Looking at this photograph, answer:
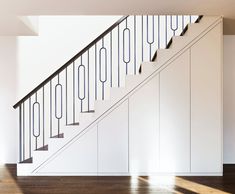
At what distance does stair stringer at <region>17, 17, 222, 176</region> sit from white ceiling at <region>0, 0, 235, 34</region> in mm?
318

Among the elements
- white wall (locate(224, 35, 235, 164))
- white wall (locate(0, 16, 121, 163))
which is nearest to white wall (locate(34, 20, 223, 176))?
white wall (locate(224, 35, 235, 164))

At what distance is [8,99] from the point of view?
6.52 meters

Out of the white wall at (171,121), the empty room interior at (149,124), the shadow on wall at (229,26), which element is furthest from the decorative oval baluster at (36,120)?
the shadow on wall at (229,26)

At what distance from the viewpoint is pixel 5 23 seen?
5430mm

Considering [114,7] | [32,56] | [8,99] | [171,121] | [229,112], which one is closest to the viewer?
[114,7]

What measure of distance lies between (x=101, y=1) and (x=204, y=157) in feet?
9.19

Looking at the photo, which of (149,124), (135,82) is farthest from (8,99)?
(149,124)

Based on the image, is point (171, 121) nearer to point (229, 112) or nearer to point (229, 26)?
point (229, 112)

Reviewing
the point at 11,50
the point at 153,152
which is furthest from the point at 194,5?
the point at 11,50

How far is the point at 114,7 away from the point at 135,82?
1.22 meters

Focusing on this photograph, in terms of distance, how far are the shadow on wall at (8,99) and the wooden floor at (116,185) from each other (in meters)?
1.31

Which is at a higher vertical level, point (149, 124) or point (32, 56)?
point (32, 56)

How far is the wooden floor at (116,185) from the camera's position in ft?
14.4

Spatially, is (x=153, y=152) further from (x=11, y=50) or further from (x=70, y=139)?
(x=11, y=50)
